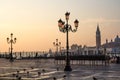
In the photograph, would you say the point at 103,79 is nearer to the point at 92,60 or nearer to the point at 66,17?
the point at 66,17

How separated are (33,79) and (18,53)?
83948mm

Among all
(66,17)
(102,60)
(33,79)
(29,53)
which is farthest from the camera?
(29,53)

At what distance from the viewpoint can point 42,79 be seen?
29219mm

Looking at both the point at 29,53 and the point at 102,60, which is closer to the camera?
the point at 102,60

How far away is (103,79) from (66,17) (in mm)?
11539

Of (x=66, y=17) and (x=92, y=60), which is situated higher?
(x=66, y=17)

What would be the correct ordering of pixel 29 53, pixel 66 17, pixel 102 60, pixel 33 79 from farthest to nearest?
pixel 29 53 < pixel 102 60 < pixel 66 17 < pixel 33 79

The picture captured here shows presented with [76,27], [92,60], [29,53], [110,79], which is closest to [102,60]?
[92,60]

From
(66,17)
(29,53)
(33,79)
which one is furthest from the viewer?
(29,53)

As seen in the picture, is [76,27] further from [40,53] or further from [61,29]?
[40,53]

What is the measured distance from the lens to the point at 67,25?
40438mm

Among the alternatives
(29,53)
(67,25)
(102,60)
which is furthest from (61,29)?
(29,53)

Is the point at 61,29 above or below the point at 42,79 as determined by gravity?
above

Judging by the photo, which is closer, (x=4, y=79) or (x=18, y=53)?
(x=4, y=79)
